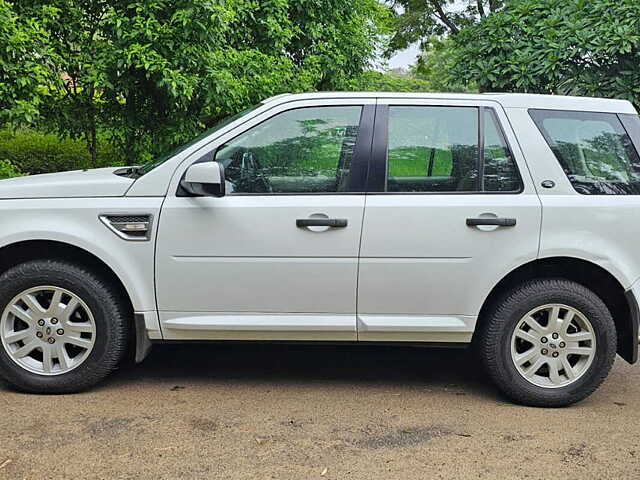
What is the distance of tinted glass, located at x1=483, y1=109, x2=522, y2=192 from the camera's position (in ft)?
13.8

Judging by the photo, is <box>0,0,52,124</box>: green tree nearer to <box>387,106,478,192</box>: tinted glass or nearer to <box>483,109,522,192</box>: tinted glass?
<box>387,106,478,192</box>: tinted glass

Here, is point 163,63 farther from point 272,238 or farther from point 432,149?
point 432,149

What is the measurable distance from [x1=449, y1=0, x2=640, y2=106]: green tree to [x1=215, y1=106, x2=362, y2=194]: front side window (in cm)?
571

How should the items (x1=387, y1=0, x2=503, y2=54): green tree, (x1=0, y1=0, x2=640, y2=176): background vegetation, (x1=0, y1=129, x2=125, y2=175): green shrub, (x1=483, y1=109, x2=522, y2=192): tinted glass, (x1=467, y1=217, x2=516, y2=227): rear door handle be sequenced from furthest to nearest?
(x1=387, y1=0, x2=503, y2=54): green tree
(x1=0, y1=129, x2=125, y2=175): green shrub
(x1=0, y1=0, x2=640, y2=176): background vegetation
(x1=483, y1=109, x2=522, y2=192): tinted glass
(x1=467, y1=217, x2=516, y2=227): rear door handle

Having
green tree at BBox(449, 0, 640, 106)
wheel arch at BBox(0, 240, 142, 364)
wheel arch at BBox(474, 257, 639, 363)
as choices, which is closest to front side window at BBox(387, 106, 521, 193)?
wheel arch at BBox(474, 257, 639, 363)

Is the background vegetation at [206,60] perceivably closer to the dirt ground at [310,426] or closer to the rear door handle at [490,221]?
the dirt ground at [310,426]

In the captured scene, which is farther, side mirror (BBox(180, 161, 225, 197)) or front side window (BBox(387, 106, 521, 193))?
A: front side window (BBox(387, 106, 521, 193))

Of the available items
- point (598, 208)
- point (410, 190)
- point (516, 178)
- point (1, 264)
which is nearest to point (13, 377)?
point (1, 264)

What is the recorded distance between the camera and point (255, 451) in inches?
142

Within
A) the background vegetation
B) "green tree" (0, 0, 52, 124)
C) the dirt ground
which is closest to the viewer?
the dirt ground

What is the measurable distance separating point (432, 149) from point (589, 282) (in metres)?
1.27

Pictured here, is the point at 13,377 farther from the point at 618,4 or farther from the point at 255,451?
the point at 618,4

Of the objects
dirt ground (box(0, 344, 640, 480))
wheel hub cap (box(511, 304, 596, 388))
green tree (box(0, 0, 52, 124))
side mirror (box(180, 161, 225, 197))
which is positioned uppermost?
green tree (box(0, 0, 52, 124))

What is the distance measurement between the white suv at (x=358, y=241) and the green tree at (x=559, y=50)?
4976 mm
